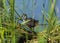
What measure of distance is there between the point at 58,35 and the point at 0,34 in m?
0.37

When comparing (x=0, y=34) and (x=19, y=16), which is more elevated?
(x=19, y=16)

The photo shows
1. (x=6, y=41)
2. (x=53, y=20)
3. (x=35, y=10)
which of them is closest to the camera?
(x=6, y=41)

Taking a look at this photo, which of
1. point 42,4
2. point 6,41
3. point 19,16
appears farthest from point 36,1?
point 6,41

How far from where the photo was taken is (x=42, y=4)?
1.36m

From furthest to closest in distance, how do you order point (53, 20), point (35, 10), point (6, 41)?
point (35, 10) → point (53, 20) → point (6, 41)

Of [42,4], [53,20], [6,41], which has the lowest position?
[6,41]

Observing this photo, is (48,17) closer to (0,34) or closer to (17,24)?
(17,24)

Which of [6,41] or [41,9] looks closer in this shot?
[6,41]

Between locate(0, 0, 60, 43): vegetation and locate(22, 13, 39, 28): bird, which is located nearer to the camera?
locate(0, 0, 60, 43): vegetation

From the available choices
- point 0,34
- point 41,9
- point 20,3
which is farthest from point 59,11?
point 0,34

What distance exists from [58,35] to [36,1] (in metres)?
0.27

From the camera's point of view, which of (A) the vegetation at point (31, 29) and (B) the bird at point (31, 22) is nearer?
(A) the vegetation at point (31, 29)

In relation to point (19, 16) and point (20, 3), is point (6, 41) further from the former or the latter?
point (20, 3)

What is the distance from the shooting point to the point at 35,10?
1.35 metres
